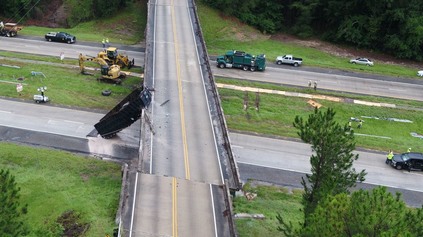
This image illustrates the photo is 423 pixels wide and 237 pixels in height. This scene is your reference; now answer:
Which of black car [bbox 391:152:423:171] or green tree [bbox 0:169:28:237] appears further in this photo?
black car [bbox 391:152:423:171]

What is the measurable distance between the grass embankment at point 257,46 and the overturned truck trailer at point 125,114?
2684cm

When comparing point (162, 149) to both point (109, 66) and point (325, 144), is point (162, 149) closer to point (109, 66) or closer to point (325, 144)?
point (325, 144)

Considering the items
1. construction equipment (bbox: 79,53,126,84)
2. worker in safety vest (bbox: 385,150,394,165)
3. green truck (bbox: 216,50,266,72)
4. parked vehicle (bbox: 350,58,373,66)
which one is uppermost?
parked vehicle (bbox: 350,58,373,66)

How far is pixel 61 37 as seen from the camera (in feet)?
229

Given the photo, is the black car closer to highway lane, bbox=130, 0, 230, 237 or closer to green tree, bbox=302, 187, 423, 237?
highway lane, bbox=130, 0, 230, 237

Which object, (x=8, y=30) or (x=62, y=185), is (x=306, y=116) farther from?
(x=8, y=30)

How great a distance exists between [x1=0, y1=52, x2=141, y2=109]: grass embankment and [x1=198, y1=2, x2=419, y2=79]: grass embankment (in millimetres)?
18187

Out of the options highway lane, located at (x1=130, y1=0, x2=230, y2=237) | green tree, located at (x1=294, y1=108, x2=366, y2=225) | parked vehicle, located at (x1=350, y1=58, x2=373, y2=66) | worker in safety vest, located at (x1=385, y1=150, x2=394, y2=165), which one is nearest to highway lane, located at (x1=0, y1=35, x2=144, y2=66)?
highway lane, located at (x1=130, y1=0, x2=230, y2=237)

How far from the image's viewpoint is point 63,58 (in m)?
64.4

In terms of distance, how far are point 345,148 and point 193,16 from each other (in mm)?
44747

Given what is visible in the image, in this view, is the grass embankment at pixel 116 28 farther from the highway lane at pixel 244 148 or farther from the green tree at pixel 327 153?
the green tree at pixel 327 153

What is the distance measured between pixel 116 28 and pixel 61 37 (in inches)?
363

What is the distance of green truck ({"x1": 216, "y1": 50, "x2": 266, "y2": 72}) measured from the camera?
2493 inches

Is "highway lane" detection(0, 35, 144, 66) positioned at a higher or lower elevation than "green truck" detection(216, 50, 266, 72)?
lower
